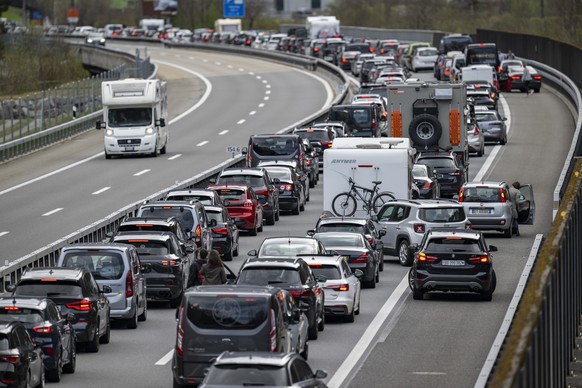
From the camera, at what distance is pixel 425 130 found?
156ft

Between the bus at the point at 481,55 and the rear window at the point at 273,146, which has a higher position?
the rear window at the point at 273,146

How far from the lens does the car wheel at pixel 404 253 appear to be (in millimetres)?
36031

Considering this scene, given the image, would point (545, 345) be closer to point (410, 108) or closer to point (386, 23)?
point (410, 108)

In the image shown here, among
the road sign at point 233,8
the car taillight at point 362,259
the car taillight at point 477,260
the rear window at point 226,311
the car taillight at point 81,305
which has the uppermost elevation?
the rear window at point 226,311

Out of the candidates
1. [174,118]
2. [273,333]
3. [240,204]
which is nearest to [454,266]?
[273,333]

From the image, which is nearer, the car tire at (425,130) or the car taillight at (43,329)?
the car taillight at (43,329)

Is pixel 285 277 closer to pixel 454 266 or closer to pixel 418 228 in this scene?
pixel 454 266

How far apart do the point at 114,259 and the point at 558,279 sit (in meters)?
7.90

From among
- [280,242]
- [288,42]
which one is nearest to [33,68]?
[288,42]

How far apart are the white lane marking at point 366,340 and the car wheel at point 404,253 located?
233cm

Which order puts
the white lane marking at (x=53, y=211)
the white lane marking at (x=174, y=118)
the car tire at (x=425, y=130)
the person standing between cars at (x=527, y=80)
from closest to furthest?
the white lane marking at (x=53, y=211), the car tire at (x=425, y=130), the white lane marking at (x=174, y=118), the person standing between cars at (x=527, y=80)

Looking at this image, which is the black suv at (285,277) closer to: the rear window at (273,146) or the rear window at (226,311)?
the rear window at (226,311)

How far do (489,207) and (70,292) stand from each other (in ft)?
59.5

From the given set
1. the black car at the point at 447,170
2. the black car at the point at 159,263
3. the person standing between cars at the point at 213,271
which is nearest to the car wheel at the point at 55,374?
the person standing between cars at the point at 213,271
